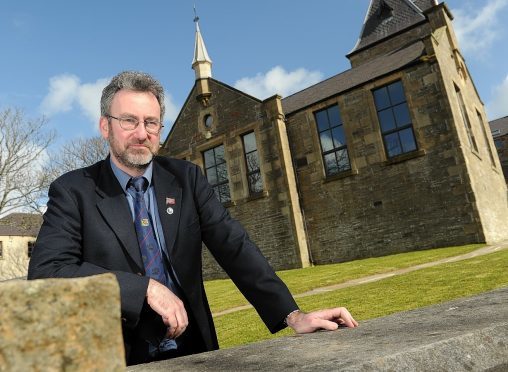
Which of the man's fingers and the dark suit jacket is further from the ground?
the dark suit jacket

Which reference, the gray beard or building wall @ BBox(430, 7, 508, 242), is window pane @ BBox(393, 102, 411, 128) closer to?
building wall @ BBox(430, 7, 508, 242)

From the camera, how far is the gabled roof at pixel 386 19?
86.0 ft

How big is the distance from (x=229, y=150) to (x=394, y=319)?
18855mm

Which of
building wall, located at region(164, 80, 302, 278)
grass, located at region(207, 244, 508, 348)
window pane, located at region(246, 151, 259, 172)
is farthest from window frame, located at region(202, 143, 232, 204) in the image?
grass, located at region(207, 244, 508, 348)

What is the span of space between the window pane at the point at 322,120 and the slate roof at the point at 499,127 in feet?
115

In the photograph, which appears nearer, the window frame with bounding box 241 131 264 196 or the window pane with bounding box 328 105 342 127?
the window pane with bounding box 328 105 342 127

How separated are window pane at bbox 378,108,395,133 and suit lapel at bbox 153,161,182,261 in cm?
1582

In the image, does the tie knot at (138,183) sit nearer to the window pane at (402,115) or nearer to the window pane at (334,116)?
the window pane at (402,115)

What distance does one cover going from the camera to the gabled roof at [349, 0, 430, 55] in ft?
86.0

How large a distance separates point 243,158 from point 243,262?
17966 mm

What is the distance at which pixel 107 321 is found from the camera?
793mm

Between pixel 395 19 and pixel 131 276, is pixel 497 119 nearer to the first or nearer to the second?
pixel 395 19

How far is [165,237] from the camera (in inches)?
82.0

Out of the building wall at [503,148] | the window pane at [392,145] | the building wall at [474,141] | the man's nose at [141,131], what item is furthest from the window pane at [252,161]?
the building wall at [503,148]
